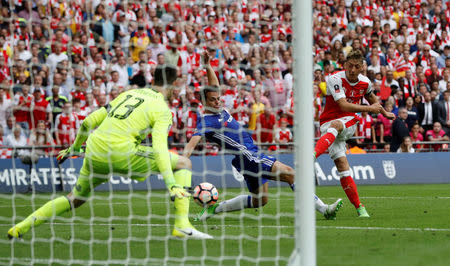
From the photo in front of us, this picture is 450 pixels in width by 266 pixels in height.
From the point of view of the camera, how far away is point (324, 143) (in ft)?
30.2

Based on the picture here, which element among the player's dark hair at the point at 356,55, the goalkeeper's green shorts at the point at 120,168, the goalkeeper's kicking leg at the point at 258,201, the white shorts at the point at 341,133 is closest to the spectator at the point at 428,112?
the white shorts at the point at 341,133

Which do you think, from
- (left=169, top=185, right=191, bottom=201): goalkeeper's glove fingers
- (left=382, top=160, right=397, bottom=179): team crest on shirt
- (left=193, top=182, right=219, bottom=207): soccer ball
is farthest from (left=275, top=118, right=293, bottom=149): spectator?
(left=169, top=185, right=191, bottom=201): goalkeeper's glove fingers

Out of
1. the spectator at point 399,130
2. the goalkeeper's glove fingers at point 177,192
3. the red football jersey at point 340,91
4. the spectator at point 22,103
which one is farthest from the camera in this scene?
the spectator at point 399,130

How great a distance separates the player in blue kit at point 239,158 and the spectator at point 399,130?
8967 mm

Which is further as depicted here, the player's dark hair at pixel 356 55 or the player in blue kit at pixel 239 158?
the player's dark hair at pixel 356 55

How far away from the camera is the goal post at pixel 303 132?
5.30m

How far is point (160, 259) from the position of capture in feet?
20.5

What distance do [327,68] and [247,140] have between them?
5.57 metres

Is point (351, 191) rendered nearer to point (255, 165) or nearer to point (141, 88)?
point (255, 165)

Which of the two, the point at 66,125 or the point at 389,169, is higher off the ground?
the point at 66,125

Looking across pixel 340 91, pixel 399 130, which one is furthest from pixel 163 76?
pixel 399 130

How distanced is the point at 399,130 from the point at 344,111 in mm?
8622

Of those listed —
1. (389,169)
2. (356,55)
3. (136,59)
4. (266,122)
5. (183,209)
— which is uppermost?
(136,59)

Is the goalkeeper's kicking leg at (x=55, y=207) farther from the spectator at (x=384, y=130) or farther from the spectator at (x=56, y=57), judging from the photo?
the spectator at (x=384, y=130)
